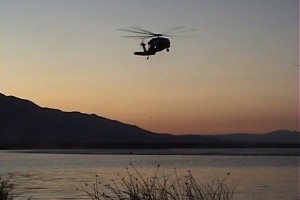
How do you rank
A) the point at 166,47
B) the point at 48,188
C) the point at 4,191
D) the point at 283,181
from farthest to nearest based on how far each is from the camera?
the point at 283,181 → the point at 48,188 → the point at 166,47 → the point at 4,191

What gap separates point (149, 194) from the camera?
11516 millimetres

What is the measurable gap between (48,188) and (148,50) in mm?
14907

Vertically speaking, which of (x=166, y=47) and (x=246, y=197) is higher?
(x=166, y=47)

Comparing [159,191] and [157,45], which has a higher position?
[157,45]

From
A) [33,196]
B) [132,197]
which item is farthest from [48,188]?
[132,197]

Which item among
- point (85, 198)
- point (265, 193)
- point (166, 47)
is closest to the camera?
point (166, 47)

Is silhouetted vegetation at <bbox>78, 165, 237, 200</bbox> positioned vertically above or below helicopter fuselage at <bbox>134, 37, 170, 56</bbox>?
below

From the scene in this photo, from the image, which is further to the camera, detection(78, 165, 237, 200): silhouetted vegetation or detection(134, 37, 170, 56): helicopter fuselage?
detection(134, 37, 170, 56): helicopter fuselage

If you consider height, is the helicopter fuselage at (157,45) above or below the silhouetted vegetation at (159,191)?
above

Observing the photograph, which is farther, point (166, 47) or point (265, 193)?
point (265, 193)

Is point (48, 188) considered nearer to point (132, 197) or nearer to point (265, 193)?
point (265, 193)

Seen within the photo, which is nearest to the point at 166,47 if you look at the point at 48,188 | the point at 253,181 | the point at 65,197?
the point at 65,197

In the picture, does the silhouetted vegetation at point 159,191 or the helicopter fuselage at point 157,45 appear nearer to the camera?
the silhouetted vegetation at point 159,191

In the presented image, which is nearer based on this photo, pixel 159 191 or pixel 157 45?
pixel 159 191
